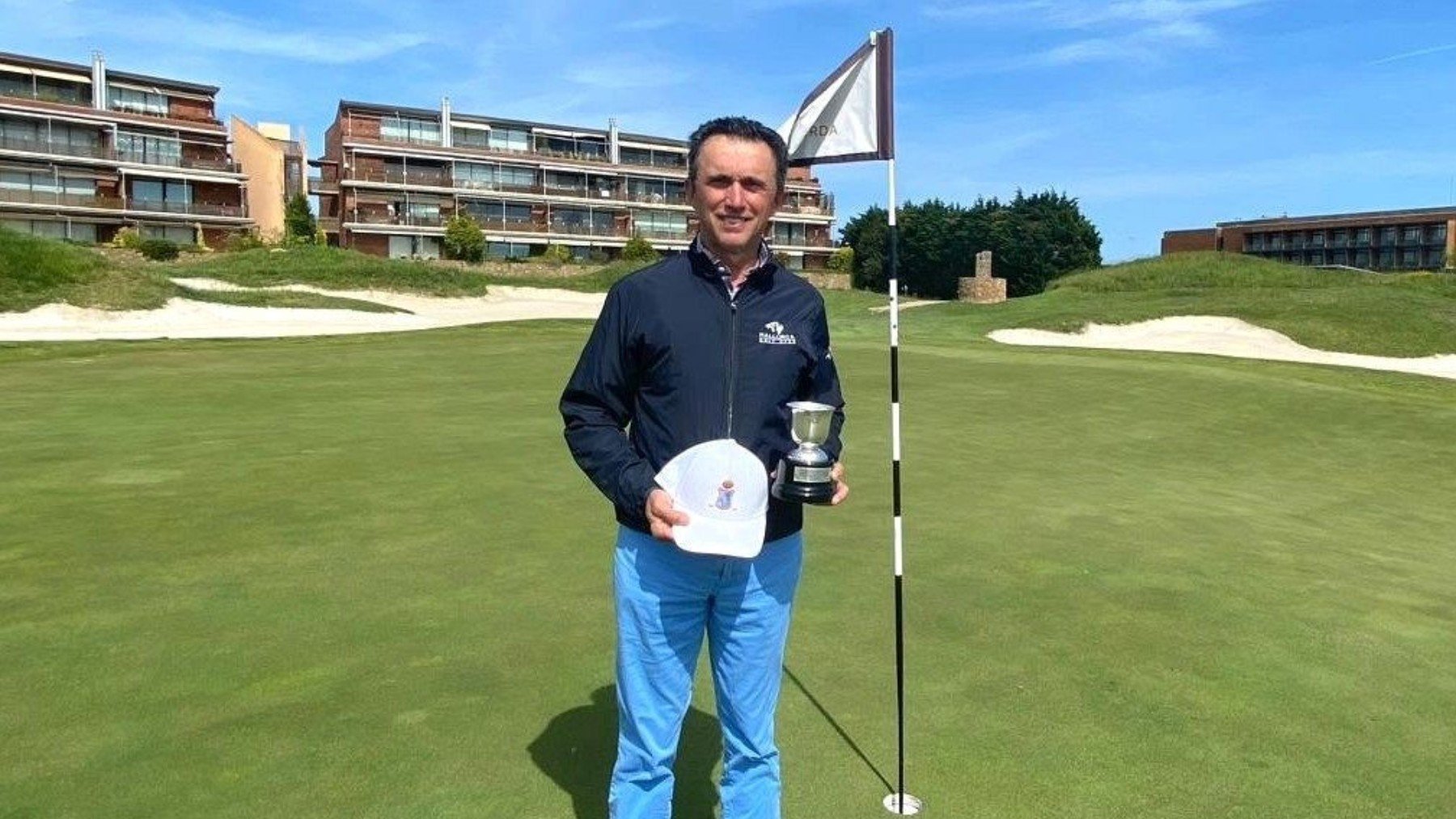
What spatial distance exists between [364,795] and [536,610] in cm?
189

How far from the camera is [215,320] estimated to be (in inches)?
Answer: 1104

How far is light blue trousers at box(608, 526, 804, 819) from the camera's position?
9.81ft

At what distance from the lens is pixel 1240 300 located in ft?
107

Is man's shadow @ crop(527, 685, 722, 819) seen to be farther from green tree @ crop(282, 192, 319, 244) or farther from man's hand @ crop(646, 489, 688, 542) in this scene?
green tree @ crop(282, 192, 319, 244)

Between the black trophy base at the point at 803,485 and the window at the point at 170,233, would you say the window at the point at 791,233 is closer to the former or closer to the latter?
the window at the point at 170,233

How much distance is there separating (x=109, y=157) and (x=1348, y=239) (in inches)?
4561

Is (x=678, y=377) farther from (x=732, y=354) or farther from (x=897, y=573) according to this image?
(x=897, y=573)

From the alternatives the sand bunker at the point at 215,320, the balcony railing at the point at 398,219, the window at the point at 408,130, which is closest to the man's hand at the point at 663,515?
the sand bunker at the point at 215,320

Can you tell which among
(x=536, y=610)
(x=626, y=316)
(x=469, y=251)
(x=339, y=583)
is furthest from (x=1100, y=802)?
(x=469, y=251)

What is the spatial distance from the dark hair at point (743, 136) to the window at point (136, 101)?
7350 centimetres

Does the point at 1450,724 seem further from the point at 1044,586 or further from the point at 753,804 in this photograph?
the point at 753,804

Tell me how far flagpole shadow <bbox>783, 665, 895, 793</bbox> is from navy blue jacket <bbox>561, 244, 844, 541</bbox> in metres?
1.13

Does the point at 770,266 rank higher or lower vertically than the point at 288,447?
higher

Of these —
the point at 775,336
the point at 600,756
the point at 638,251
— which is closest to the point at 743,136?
the point at 775,336
